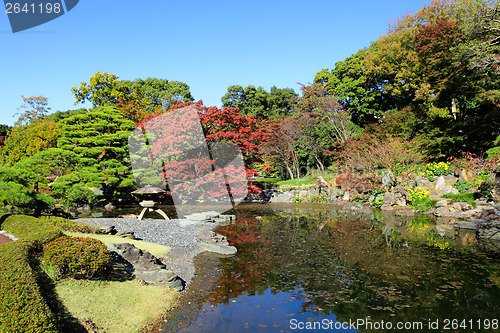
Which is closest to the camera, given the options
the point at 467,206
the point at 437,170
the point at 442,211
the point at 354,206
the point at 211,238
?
the point at 211,238

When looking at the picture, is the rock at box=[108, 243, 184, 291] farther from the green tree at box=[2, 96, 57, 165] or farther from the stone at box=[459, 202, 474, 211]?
the green tree at box=[2, 96, 57, 165]

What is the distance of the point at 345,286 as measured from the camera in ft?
22.0

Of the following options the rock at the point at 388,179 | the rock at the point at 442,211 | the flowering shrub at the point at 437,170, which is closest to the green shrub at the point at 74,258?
the rock at the point at 442,211

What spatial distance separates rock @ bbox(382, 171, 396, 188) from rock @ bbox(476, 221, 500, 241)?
787cm

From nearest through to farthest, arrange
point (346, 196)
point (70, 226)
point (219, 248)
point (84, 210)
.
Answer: point (70, 226), point (219, 248), point (84, 210), point (346, 196)

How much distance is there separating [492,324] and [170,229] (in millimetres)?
9749

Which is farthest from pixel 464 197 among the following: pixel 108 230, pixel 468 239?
pixel 108 230

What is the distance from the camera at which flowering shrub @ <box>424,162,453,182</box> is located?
17.8 meters

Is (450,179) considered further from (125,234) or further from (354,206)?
(125,234)

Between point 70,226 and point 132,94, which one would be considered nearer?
point 70,226

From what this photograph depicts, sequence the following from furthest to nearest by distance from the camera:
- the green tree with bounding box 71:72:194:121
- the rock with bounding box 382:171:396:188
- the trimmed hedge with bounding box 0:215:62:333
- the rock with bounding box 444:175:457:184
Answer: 1. the green tree with bounding box 71:72:194:121
2. the rock with bounding box 382:171:396:188
3. the rock with bounding box 444:175:457:184
4. the trimmed hedge with bounding box 0:215:62:333

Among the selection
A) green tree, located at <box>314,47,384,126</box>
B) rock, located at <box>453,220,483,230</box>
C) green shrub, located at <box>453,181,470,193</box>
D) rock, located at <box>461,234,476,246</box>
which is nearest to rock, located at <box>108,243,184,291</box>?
rock, located at <box>461,234,476,246</box>

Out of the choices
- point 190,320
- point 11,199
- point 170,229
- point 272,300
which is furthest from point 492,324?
point 11,199

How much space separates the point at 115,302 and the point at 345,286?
4729 mm
